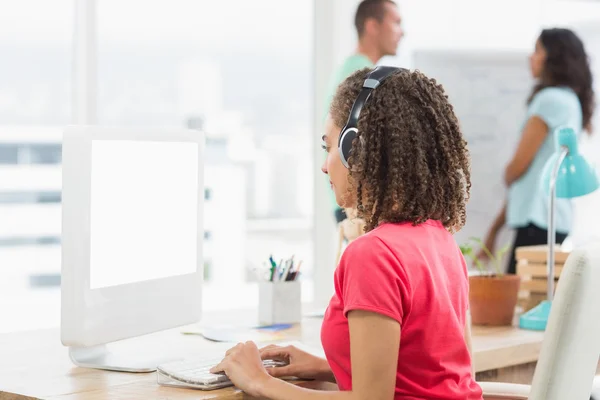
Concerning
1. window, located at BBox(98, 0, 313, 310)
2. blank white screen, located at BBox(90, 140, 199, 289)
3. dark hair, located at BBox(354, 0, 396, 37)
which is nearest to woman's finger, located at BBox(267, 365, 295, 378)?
blank white screen, located at BBox(90, 140, 199, 289)

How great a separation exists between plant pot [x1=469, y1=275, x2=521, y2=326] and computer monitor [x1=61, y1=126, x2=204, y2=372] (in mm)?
794

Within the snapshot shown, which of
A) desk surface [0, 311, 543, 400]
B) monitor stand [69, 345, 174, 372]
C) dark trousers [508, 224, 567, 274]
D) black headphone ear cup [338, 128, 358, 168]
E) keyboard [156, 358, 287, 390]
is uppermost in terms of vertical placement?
black headphone ear cup [338, 128, 358, 168]

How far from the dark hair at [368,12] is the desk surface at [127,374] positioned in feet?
4.28

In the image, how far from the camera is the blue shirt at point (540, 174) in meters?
3.42

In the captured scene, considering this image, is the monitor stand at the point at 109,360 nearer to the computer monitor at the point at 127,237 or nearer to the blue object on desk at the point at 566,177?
the computer monitor at the point at 127,237

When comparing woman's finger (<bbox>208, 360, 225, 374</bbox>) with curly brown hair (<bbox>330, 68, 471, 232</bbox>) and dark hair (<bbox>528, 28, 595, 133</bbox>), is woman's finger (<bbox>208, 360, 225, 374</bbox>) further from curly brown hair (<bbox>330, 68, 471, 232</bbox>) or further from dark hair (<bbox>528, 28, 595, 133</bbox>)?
dark hair (<bbox>528, 28, 595, 133</bbox>)

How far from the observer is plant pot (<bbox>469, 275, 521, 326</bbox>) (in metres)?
2.30

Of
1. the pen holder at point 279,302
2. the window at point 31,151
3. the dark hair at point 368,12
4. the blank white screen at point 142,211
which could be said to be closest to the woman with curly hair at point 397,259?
the blank white screen at point 142,211

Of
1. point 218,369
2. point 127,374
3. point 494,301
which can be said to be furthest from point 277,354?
point 494,301

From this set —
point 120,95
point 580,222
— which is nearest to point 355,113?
point 120,95

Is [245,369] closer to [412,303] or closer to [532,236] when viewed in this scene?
[412,303]

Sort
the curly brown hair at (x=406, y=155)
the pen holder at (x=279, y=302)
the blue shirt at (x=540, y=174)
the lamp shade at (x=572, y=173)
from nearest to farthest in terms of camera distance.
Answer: the curly brown hair at (x=406, y=155), the pen holder at (x=279, y=302), the lamp shade at (x=572, y=173), the blue shirt at (x=540, y=174)

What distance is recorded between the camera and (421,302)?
1361 mm

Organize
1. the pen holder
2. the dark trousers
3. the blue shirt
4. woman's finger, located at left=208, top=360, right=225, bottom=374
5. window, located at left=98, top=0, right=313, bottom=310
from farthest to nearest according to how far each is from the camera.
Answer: window, located at left=98, top=0, right=313, bottom=310
the dark trousers
the blue shirt
the pen holder
woman's finger, located at left=208, top=360, right=225, bottom=374
